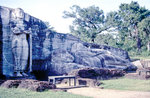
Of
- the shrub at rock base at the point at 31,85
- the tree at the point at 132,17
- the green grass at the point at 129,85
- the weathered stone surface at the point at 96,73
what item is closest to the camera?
the shrub at rock base at the point at 31,85

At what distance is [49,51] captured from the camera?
16078mm

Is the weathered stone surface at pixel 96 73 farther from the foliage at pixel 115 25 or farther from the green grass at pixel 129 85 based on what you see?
the foliage at pixel 115 25

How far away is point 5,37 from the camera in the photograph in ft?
41.4

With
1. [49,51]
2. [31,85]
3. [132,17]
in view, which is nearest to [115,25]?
[132,17]

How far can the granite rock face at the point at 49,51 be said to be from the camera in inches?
497

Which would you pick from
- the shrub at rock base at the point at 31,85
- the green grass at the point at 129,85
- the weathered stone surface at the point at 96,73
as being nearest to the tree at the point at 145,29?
the weathered stone surface at the point at 96,73

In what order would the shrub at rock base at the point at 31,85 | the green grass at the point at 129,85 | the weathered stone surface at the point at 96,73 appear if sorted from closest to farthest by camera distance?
the shrub at rock base at the point at 31,85 → the green grass at the point at 129,85 → the weathered stone surface at the point at 96,73

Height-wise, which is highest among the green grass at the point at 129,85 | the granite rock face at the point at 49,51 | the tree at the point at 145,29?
the tree at the point at 145,29

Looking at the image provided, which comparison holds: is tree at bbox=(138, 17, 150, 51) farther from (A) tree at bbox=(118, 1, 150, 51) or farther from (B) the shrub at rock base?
(B) the shrub at rock base

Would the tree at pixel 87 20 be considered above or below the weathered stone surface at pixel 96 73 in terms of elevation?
above

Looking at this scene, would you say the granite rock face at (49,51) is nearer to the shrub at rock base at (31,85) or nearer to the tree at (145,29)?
the shrub at rock base at (31,85)

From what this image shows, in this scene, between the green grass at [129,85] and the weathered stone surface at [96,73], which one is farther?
the weathered stone surface at [96,73]

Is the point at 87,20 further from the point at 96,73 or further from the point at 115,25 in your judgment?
the point at 96,73

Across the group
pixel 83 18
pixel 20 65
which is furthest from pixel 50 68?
pixel 83 18
